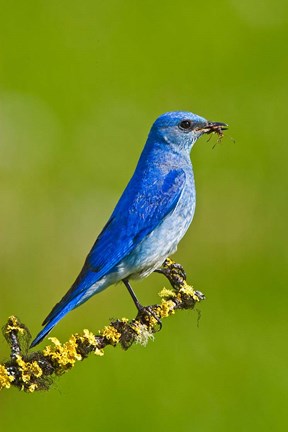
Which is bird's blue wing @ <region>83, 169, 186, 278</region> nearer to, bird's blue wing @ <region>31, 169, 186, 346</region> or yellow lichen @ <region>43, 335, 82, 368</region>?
bird's blue wing @ <region>31, 169, 186, 346</region>

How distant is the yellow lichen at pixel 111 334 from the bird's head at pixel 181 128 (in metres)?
1.88

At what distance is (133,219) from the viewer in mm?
5820

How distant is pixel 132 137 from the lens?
10195 mm

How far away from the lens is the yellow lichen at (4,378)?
12.7 ft

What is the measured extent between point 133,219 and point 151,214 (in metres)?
0.10

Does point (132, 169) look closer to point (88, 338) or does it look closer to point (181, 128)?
point (181, 128)

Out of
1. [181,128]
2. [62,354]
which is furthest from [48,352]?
[181,128]

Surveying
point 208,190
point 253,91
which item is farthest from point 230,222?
point 253,91

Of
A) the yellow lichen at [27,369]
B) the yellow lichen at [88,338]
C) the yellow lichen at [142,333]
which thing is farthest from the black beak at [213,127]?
the yellow lichen at [27,369]

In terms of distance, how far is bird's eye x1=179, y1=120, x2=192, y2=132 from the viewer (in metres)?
6.15

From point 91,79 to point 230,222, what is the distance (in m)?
2.76

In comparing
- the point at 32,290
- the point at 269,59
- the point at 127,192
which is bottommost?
the point at 127,192

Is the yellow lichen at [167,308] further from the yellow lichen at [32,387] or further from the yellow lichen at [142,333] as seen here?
the yellow lichen at [32,387]

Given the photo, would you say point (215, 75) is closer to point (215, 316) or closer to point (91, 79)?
point (91, 79)
